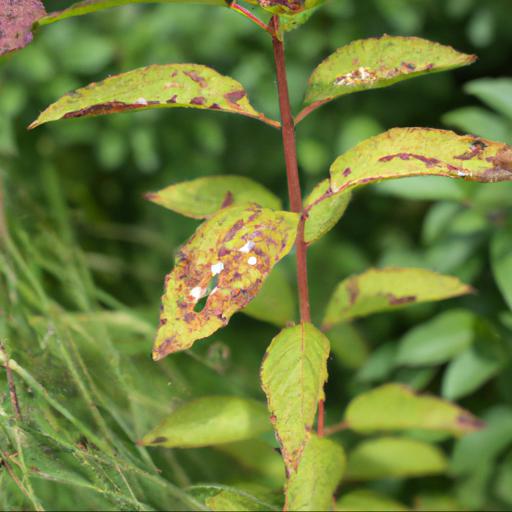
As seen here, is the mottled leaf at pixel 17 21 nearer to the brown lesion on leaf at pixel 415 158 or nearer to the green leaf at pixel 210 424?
the brown lesion on leaf at pixel 415 158

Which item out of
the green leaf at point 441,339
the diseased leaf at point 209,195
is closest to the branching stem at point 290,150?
the diseased leaf at point 209,195

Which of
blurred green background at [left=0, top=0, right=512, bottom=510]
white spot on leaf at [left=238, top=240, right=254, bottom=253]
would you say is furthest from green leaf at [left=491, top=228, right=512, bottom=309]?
white spot on leaf at [left=238, top=240, right=254, bottom=253]

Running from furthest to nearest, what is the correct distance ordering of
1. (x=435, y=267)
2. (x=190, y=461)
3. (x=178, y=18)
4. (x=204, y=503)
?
(x=178, y=18) < (x=435, y=267) < (x=190, y=461) < (x=204, y=503)

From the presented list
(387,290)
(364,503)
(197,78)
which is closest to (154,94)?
(197,78)

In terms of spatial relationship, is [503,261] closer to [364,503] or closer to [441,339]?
[441,339]

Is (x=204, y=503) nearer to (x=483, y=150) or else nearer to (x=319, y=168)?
(x=483, y=150)

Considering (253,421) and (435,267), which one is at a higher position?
(435,267)

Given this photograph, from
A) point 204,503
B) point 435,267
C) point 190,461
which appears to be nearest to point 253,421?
point 204,503
